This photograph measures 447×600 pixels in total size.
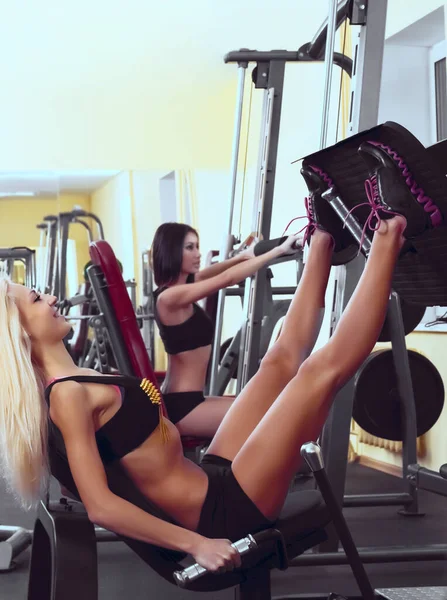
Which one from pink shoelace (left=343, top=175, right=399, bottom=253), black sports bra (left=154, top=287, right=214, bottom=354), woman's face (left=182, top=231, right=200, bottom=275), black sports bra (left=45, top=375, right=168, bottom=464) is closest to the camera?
black sports bra (left=45, top=375, right=168, bottom=464)

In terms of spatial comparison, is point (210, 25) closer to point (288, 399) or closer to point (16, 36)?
point (16, 36)

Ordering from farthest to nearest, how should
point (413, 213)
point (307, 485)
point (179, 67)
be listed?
point (179, 67) < point (307, 485) < point (413, 213)

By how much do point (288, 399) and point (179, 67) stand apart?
241 inches

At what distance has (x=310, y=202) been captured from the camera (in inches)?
80.0

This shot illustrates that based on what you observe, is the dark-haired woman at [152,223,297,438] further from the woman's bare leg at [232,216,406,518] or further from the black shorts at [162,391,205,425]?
the woman's bare leg at [232,216,406,518]

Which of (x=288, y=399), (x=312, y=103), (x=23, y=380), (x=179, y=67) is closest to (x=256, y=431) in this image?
(x=288, y=399)

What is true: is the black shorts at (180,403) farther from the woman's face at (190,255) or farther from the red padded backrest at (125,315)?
the woman's face at (190,255)

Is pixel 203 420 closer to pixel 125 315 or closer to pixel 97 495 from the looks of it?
pixel 125 315

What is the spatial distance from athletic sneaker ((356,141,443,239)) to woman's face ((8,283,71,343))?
741 mm

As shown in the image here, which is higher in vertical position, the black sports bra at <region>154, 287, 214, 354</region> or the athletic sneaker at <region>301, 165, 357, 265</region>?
the athletic sneaker at <region>301, 165, 357, 265</region>

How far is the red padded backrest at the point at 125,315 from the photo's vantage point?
2592mm

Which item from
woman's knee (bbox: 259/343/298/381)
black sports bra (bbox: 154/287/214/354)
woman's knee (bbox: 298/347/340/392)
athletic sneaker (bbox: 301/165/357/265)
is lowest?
black sports bra (bbox: 154/287/214/354)

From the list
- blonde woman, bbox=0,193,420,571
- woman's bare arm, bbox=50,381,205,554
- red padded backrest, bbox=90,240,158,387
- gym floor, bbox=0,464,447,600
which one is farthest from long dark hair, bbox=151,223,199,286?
woman's bare arm, bbox=50,381,205,554

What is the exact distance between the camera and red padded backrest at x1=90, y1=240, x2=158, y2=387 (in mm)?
2592
